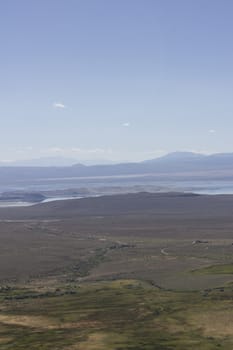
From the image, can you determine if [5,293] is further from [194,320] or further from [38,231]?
[38,231]

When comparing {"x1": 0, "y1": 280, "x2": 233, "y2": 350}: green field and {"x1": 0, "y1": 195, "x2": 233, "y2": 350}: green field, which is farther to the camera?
{"x1": 0, "y1": 195, "x2": 233, "y2": 350}: green field

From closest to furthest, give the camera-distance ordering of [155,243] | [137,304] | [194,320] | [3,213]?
[194,320], [137,304], [155,243], [3,213]

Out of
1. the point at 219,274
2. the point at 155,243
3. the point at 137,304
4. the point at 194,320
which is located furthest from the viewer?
the point at 155,243

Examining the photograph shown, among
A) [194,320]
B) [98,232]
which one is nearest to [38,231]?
[98,232]

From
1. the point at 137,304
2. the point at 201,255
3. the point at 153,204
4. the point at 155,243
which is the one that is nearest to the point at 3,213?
the point at 153,204

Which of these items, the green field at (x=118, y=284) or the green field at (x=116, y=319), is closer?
the green field at (x=116, y=319)

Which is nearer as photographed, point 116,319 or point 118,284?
point 116,319

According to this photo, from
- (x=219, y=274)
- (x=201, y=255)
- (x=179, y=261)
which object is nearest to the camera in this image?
(x=219, y=274)

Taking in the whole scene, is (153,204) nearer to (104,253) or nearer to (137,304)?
(104,253)

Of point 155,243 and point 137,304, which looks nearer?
point 137,304
